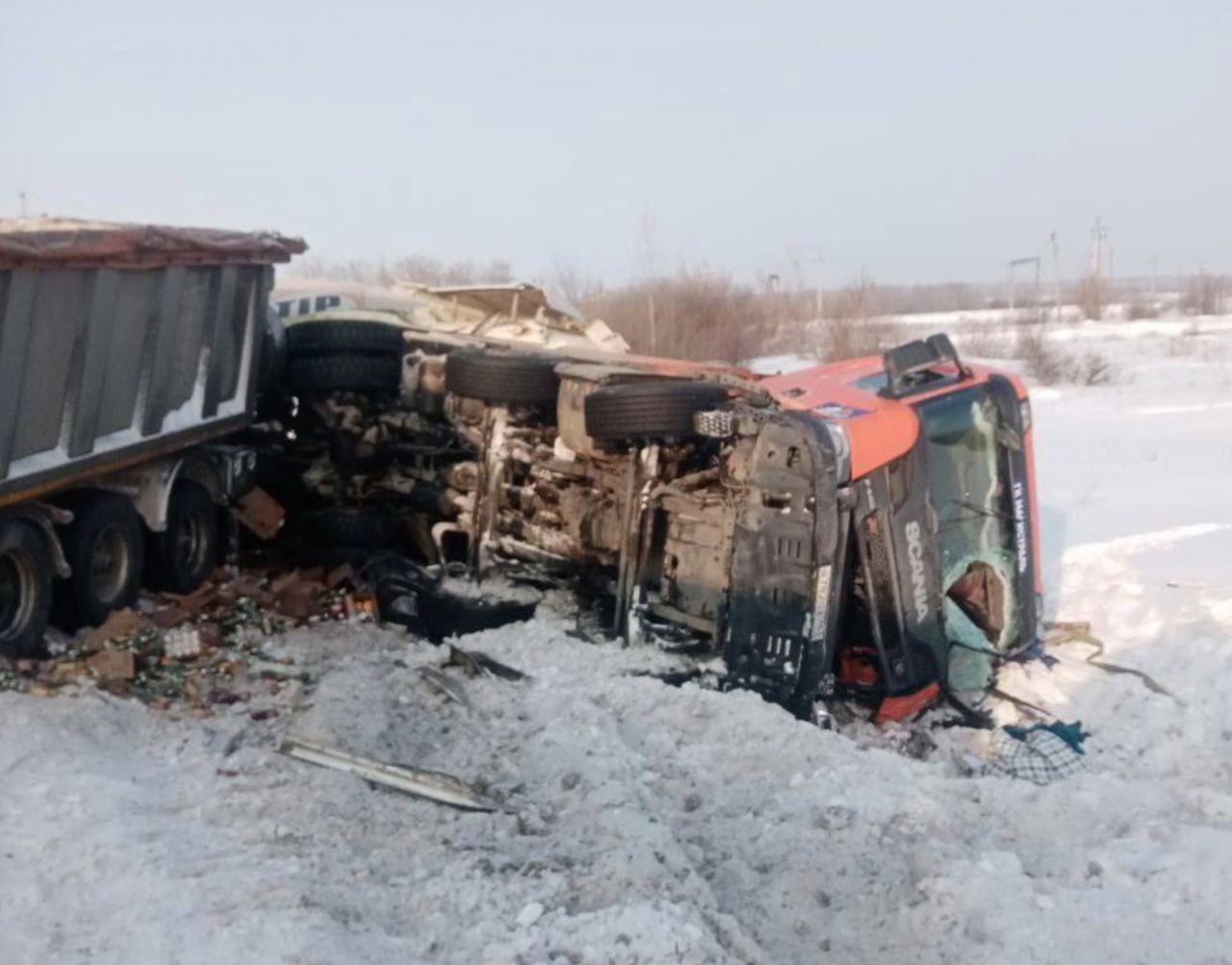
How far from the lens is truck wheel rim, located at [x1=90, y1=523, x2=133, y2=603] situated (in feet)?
22.7

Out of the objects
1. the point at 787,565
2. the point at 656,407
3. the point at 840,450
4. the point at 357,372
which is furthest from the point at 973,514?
the point at 357,372

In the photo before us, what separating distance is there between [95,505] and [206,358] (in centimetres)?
139

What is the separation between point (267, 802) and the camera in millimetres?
4559

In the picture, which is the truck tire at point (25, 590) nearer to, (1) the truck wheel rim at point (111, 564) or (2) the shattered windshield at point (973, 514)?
(1) the truck wheel rim at point (111, 564)

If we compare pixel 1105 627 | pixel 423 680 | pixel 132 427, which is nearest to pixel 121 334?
pixel 132 427

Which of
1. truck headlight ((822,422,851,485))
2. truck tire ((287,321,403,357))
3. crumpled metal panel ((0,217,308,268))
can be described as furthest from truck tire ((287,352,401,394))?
truck headlight ((822,422,851,485))

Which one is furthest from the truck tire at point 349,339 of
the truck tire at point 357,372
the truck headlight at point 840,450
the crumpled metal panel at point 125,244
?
the truck headlight at point 840,450

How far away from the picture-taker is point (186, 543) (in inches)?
316

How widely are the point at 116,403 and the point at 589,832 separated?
3728 millimetres

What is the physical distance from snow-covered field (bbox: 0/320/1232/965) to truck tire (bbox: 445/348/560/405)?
1201 millimetres

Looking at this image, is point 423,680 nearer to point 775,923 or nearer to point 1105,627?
point 775,923

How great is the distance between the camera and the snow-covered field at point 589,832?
374cm

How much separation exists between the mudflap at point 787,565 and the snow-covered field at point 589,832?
0.93 ft

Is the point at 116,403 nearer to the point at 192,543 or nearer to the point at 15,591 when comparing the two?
the point at 15,591
